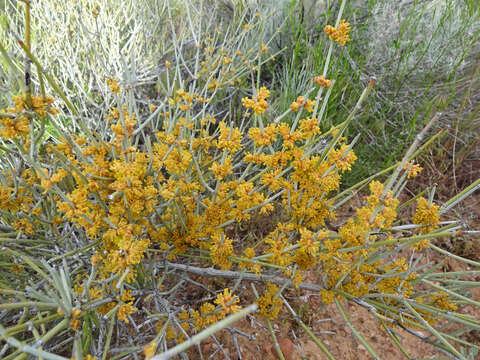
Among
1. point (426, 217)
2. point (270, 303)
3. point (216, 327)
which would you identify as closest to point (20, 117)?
point (216, 327)

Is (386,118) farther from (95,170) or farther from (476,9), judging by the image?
(95,170)

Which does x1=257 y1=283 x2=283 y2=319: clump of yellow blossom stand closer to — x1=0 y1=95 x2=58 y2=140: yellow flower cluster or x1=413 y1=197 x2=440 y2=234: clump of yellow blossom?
x1=413 y1=197 x2=440 y2=234: clump of yellow blossom

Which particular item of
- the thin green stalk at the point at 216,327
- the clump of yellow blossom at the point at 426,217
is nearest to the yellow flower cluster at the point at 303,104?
the clump of yellow blossom at the point at 426,217

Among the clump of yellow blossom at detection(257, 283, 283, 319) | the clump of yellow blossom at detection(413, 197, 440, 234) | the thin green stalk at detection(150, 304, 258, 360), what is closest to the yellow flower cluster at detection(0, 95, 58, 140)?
the thin green stalk at detection(150, 304, 258, 360)

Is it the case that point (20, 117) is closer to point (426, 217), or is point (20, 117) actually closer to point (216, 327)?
point (216, 327)

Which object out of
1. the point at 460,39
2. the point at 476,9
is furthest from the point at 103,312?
the point at 476,9

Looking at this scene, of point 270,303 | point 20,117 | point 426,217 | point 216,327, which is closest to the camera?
point 216,327

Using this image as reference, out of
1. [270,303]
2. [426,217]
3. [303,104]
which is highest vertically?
[303,104]

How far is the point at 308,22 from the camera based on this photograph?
10.6 ft

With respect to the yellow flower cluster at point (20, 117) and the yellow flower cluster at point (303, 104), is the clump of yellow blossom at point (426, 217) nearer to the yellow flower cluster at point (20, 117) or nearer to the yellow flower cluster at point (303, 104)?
the yellow flower cluster at point (303, 104)

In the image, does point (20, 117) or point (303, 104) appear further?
point (303, 104)

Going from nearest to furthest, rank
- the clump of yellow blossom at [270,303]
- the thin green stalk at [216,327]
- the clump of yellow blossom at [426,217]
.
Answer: the thin green stalk at [216,327] → the clump of yellow blossom at [426,217] → the clump of yellow blossom at [270,303]

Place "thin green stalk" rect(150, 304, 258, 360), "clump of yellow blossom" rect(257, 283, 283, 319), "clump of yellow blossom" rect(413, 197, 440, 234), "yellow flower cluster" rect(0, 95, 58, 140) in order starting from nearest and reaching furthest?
1. "thin green stalk" rect(150, 304, 258, 360)
2. "yellow flower cluster" rect(0, 95, 58, 140)
3. "clump of yellow blossom" rect(413, 197, 440, 234)
4. "clump of yellow blossom" rect(257, 283, 283, 319)

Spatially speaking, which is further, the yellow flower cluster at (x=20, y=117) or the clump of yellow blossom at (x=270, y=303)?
the clump of yellow blossom at (x=270, y=303)
